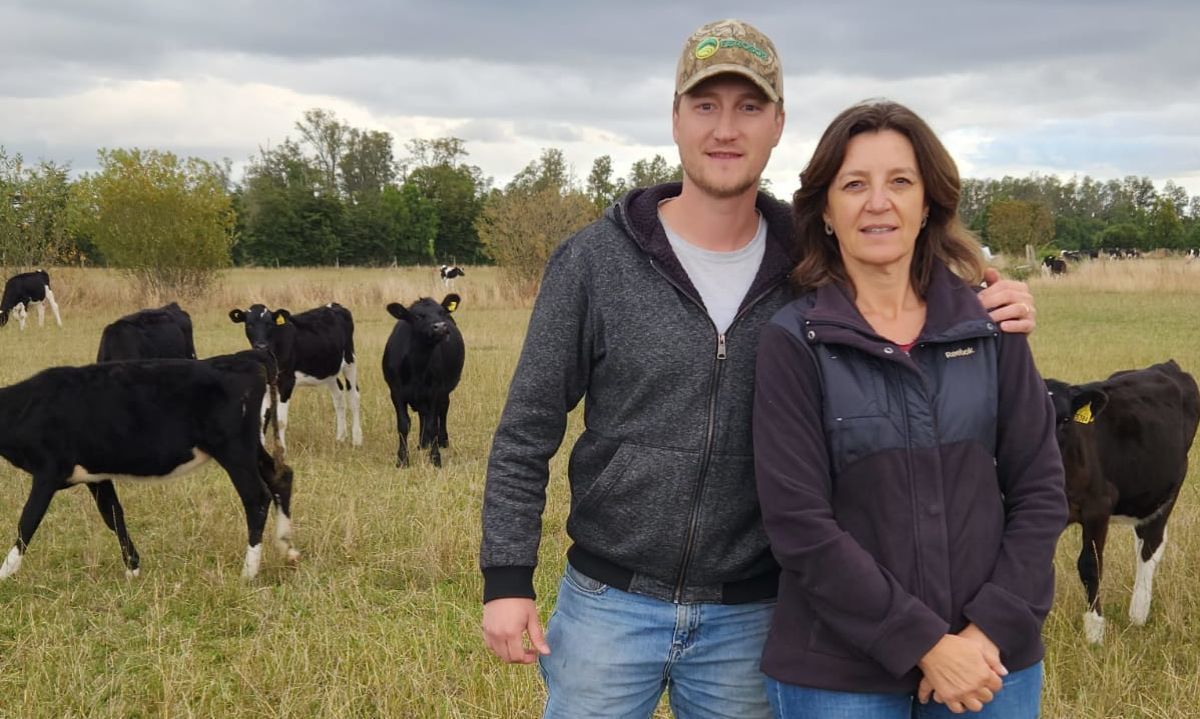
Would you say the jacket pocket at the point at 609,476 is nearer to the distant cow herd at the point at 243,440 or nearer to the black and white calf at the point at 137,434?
the distant cow herd at the point at 243,440

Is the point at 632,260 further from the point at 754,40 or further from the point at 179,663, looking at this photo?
the point at 179,663

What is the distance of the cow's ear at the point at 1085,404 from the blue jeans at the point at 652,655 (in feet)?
9.11

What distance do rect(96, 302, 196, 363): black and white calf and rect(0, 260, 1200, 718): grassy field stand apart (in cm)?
217

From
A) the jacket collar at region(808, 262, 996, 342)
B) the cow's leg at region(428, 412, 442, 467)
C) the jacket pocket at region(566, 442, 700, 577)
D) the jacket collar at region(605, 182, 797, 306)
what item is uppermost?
the jacket collar at region(605, 182, 797, 306)

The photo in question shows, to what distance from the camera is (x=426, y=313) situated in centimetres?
995

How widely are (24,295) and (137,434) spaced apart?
19422 millimetres

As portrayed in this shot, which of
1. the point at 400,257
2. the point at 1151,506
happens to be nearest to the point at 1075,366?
the point at 1151,506

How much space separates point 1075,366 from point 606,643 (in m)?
12.4

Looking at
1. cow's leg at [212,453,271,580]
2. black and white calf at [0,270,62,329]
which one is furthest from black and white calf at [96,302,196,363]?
black and white calf at [0,270,62,329]

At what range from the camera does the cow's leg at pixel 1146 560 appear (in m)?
5.14

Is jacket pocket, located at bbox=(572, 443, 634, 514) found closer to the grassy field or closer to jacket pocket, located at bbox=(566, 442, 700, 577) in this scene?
jacket pocket, located at bbox=(566, 442, 700, 577)

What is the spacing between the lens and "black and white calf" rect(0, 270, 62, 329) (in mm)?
22109

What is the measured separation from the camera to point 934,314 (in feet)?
7.39

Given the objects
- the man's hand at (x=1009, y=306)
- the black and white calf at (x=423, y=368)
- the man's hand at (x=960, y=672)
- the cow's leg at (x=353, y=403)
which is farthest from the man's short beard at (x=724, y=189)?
the cow's leg at (x=353, y=403)
